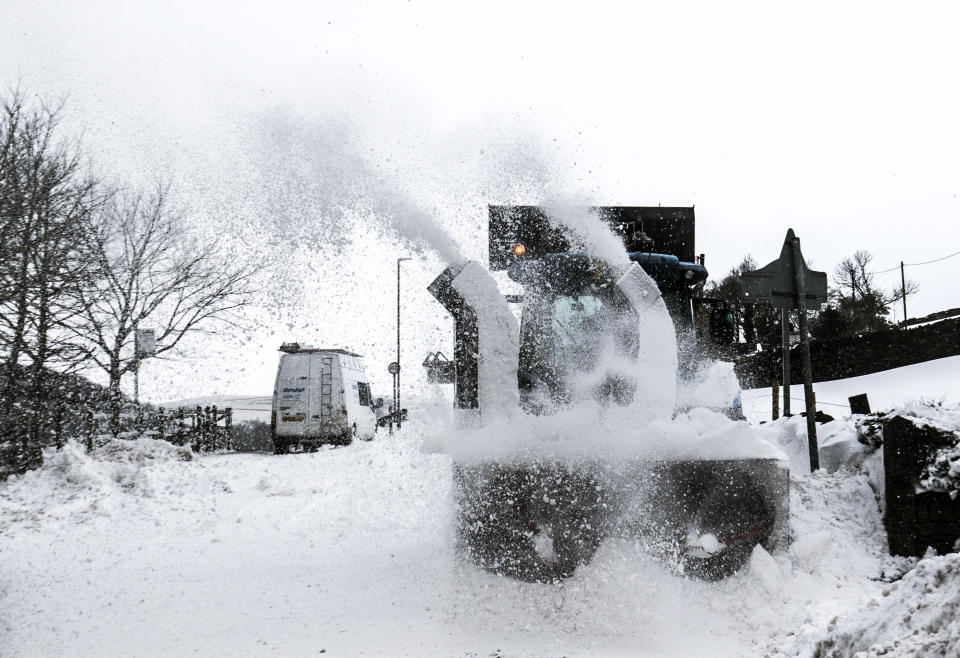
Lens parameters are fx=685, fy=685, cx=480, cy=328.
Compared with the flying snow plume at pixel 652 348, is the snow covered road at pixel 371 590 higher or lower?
lower

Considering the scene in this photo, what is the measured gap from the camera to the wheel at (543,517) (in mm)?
4102

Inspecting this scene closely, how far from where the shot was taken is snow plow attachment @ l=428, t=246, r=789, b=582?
162 inches

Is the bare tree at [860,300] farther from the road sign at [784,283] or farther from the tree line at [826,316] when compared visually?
the road sign at [784,283]

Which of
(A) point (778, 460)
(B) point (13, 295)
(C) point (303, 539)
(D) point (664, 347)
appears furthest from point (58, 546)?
(A) point (778, 460)

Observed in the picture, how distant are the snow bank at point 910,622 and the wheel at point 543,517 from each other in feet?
4.61

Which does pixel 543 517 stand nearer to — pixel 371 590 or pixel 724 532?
pixel 724 532

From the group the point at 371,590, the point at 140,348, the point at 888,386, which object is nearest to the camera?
the point at 371,590

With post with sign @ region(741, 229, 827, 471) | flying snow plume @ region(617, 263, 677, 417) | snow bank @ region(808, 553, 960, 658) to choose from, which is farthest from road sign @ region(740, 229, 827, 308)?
snow bank @ region(808, 553, 960, 658)

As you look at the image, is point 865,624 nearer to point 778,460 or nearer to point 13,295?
point 778,460

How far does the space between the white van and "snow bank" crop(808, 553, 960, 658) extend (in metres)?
14.3

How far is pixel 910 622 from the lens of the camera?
2600 mm

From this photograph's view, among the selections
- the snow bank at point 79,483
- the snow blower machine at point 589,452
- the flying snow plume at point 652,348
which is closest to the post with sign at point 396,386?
the snow bank at point 79,483

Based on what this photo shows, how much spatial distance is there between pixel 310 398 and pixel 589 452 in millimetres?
13433

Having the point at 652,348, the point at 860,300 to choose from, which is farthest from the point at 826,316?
the point at 652,348
